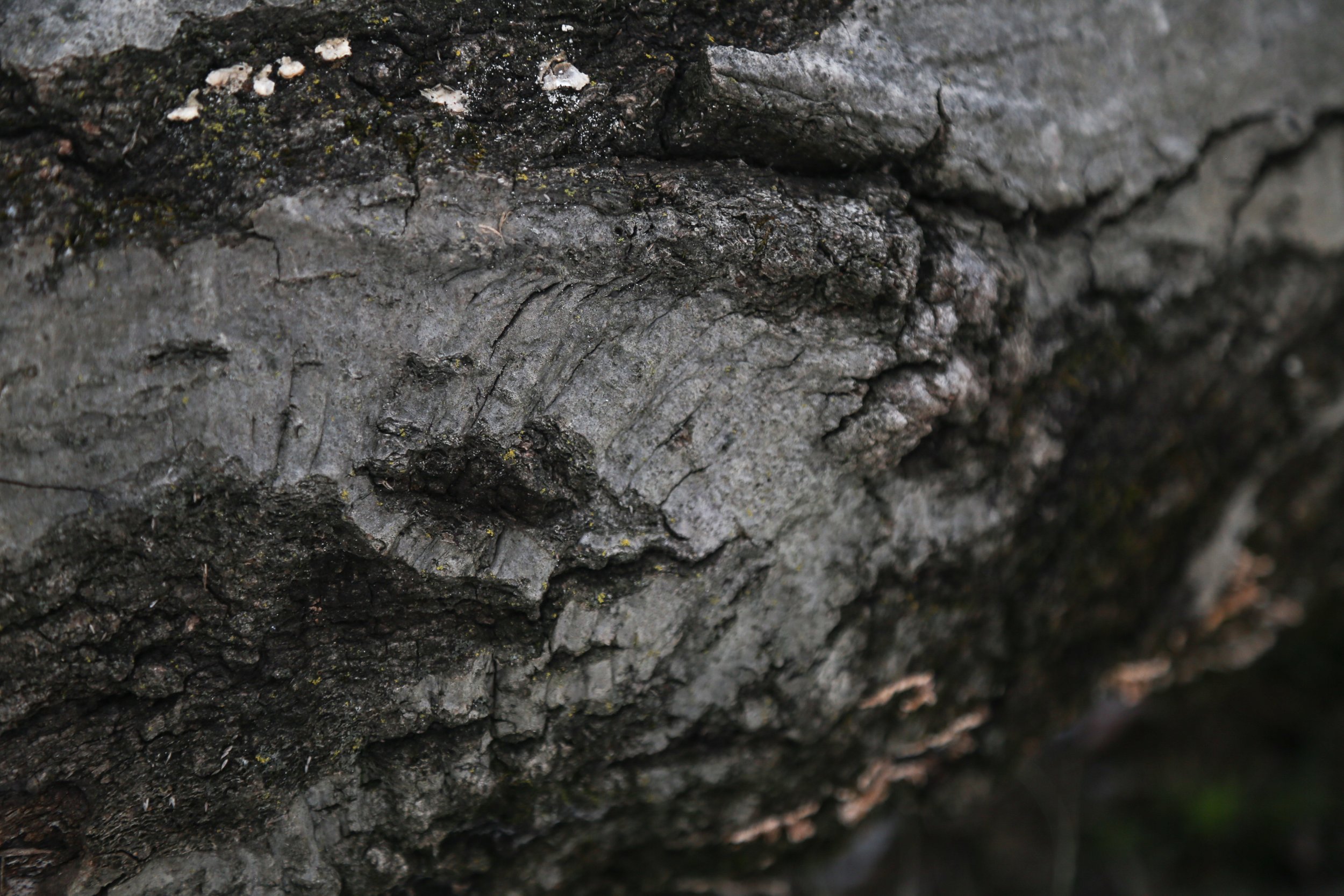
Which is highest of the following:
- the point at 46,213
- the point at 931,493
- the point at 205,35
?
→ the point at 205,35

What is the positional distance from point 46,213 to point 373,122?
0.47 metres

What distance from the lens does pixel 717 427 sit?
1317 mm

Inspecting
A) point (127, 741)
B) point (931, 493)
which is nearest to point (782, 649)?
point (931, 493)

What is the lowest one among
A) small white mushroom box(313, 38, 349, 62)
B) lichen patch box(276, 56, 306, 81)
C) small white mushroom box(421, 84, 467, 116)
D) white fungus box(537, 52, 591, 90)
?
lichen patch box(276, 56, 306, 81)

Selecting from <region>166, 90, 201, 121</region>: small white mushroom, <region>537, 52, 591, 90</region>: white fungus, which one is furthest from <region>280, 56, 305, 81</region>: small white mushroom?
<region>537, 52, 591, 90</region>: white fungus

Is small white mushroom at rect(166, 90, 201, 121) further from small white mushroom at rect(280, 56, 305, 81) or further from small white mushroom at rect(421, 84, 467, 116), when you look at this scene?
small white mushroom at rect(421, 84, 467, 116)

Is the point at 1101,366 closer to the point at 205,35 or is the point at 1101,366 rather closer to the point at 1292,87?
the point at 1292,87

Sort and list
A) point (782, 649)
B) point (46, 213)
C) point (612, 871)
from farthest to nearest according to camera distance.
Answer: point (612, 871) → point (782, 649) → point (46, 213)

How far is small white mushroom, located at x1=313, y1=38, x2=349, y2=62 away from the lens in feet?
3.96

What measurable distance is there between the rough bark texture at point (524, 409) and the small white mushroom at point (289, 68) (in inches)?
1.0

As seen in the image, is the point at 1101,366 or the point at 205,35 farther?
the point at 1101,366

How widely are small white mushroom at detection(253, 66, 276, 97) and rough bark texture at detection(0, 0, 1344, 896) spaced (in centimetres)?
2

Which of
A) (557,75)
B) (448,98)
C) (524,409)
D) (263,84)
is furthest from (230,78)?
(524,409)

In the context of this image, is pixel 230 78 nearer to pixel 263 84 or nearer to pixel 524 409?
pixel 263 84
